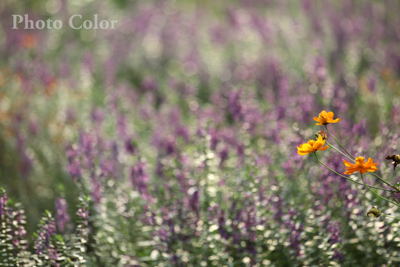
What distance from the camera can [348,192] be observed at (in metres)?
2.37

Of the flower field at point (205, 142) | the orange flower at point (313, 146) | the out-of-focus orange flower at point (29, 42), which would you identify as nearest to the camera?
the orange flower at point (313, 146)

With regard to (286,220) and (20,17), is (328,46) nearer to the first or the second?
(286,220)

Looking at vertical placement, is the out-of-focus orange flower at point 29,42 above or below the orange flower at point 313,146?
above

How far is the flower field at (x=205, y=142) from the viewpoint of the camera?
91.2 inches

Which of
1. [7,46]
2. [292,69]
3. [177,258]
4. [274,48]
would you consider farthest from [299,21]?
[177,258]

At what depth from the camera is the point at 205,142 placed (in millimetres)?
2650

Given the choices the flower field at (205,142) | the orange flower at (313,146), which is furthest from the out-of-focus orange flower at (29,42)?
the orange flower at (313,146)

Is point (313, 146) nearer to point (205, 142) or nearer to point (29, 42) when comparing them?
point (205, 142)

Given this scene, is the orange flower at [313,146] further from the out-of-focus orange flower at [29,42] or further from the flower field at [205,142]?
the out-of-focus orange flower at [29,42]

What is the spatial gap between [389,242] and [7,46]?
513 centimetres

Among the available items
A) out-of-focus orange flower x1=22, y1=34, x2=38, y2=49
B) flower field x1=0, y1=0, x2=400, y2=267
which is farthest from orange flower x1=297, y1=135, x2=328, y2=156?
out-of-focus orange flower x1=22, y1=34, x2=38, y2=49

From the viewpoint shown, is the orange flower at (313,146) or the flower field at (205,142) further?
the flower field at (205,142)

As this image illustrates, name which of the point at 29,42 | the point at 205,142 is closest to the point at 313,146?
the point at 205,142

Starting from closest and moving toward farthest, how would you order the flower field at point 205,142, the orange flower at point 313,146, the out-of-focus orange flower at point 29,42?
the orange flower at point 313,146
the flower field at point 205,142
the out-of-focus orange flower at point 29,42
